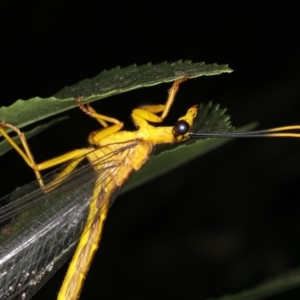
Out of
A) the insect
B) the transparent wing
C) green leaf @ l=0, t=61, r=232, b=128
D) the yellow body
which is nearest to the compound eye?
the insect

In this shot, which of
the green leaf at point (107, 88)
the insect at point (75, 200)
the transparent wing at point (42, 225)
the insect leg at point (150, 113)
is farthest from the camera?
the insect leg at point (150, 113)

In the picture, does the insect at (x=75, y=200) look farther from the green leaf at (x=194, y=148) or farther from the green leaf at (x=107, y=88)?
the green leaf at (x=107, y=88)

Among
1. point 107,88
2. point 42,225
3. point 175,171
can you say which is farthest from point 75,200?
point 175,171

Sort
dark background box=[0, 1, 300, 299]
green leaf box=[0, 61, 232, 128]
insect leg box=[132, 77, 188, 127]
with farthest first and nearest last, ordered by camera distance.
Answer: dark background box=[0, 1, 300, 299]
insect leg box=[132, 77, 188, 127]
green leaf box=[0, 61, 232, 128]

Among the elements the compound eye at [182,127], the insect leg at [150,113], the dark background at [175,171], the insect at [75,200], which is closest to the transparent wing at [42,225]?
the insect at [75,200]

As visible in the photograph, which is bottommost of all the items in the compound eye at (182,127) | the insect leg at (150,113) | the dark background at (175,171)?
the compound eye at (182,127)

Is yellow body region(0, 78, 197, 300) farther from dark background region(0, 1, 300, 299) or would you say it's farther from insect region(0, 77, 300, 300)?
dark background region(0, 1, 300, 299)

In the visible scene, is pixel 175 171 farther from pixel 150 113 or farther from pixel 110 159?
pixel 150 113
